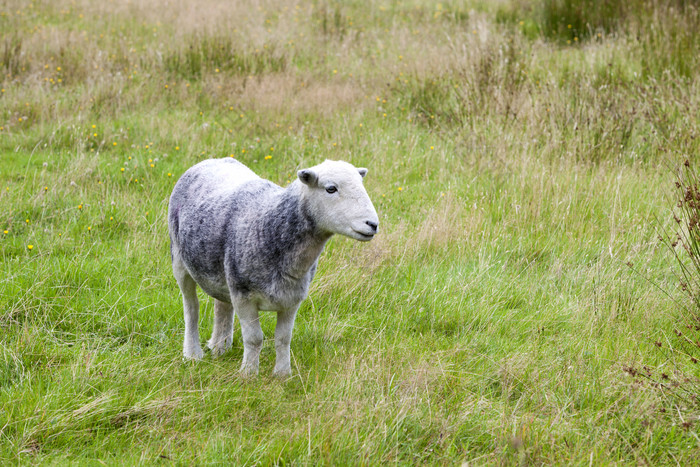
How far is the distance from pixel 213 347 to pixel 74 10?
10334 mm

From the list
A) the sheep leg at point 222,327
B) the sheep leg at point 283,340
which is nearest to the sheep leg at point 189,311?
the sheep leg at point 222,327

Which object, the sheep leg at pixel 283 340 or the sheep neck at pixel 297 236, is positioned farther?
the sheep leg at pixel 283 340

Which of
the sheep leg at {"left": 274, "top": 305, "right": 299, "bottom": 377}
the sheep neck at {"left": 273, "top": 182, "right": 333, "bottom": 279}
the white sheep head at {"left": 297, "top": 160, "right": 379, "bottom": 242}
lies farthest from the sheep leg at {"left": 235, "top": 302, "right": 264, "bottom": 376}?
the white sheep head at {"left": 297, "top": 160, "right": 379, "bottom": 242}

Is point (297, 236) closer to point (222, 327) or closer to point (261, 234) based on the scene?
point (261, 234)

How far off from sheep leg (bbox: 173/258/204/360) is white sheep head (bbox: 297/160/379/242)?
1.13m

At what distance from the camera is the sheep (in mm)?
3152

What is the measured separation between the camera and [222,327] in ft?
13.2

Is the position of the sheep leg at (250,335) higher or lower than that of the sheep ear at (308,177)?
lower

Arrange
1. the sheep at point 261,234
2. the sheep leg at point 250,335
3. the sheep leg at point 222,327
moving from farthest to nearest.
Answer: the sheep leg at point 222,327 → the sheep leg at point 250,335 → the sheep at point 261,234

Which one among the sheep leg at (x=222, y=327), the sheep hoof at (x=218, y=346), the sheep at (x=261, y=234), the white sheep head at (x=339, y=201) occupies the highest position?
the white sheep head at (x=339, y=201)

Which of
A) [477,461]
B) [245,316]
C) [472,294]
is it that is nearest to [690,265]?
[472,294]

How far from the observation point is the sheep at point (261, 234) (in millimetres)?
3152

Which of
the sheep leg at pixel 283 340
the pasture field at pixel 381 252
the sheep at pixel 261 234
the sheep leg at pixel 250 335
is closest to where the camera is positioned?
the pasture field at pixel 381 252

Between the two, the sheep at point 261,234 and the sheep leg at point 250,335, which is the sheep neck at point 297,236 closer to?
the sheep at point 261,234
